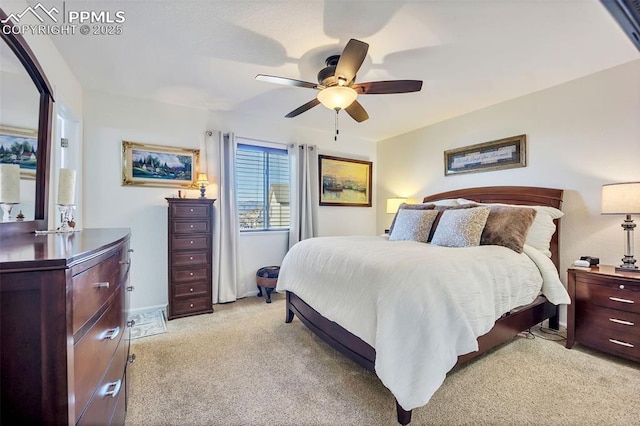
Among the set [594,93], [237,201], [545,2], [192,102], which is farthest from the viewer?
[237,201]

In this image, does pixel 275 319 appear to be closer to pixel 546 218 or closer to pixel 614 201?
pixel 546 218

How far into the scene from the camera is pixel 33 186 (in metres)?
1.61

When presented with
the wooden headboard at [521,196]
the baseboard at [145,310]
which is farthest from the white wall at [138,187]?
the wooden headboard at [521,196]

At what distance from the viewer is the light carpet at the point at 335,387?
5.43ft

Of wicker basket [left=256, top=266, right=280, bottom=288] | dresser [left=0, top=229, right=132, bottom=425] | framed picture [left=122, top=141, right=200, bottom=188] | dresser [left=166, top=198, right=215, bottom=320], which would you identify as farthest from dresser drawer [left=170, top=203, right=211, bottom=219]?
dresser [left=0, top=229, right=132, bottom=425]

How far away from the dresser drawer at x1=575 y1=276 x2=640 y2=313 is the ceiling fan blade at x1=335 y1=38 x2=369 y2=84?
256 centimetres

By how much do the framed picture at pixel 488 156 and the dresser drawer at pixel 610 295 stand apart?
57.3 inches

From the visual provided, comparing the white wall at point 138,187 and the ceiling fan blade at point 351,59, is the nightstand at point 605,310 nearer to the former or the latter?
the ceiling fan blade at point 351,59

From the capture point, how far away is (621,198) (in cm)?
231

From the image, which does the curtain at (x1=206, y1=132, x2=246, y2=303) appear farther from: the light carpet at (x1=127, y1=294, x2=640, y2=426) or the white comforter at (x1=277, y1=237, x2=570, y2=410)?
the white comforter at (x1=277, y1=237, x2=570, y2=410)

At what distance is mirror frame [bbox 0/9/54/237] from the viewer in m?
1.44

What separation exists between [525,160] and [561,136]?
381mm

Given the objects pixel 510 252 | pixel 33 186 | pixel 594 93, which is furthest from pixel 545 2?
pixel 33 186

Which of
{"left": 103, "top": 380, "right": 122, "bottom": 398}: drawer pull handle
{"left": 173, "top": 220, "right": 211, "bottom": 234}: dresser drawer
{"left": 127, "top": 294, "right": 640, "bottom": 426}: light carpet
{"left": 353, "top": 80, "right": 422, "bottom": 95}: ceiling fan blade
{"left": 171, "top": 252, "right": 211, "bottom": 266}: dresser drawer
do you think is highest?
{"left": 353, "top": 80, "right": 422, "bottom": 95}: ceiling fan blade
